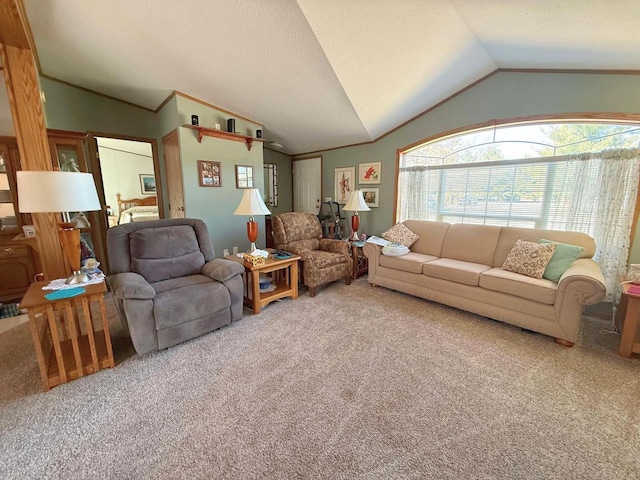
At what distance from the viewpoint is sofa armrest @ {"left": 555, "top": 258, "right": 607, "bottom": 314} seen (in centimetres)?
212

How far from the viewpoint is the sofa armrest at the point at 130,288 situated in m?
1.97

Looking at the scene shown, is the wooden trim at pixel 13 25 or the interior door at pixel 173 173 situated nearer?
the wooden trim at pixel 13 25

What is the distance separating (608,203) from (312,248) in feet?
10.8

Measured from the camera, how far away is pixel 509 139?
11.0ft

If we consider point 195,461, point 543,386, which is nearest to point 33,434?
point 195,461

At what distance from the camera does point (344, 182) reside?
5074 mm

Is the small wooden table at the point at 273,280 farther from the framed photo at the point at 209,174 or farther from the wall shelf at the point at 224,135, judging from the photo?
the wall shelf at the point at 224,135

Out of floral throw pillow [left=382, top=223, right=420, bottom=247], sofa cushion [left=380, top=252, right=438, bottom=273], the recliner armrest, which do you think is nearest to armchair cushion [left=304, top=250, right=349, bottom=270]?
sofa cushion [left=380, top=252, right=438, bottom=273]

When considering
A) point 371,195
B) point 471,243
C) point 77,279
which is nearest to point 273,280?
point 77,279

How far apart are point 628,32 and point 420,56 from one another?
4.88 ft

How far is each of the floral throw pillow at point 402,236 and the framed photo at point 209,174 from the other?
2.65 m

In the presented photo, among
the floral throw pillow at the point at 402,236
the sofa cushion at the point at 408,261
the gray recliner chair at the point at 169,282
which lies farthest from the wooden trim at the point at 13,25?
the floral throw pillow at the point at 402,236

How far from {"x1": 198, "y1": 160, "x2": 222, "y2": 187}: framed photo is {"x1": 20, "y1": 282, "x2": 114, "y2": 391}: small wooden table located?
89.4 inches

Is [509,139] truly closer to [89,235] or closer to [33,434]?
[33,434]
